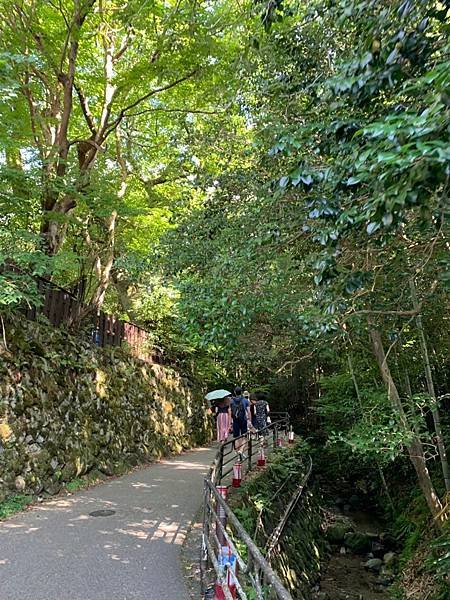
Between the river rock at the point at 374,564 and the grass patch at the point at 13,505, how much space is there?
24.7 feet

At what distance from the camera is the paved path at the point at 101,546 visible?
14.1 ft

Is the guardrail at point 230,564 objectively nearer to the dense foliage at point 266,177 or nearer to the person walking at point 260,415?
the dense foliage at point 266,177

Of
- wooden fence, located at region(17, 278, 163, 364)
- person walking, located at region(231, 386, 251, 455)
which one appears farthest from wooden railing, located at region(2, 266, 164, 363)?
person walking, located at region(231, 386, 251, 455)

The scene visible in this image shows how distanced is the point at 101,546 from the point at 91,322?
7.08 metres

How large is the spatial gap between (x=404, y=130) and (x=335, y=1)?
238 cm

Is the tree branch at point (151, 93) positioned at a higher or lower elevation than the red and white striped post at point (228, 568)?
higher

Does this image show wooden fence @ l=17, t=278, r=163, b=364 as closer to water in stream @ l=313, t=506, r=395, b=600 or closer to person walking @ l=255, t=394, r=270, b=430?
person walking @ l=255, t=394, r=270, b=430

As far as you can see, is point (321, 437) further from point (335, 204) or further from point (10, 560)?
point (335, 204)

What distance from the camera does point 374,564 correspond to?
32.6 ft

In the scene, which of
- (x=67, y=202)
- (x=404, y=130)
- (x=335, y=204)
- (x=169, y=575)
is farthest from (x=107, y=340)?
(x=404, y=130)

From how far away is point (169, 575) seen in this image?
4.70m

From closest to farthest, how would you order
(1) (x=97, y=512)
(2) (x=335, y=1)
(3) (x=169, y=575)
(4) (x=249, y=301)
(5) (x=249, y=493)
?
1. (2) (x=335, y=1)
2. (3) (x=169, y=575)
3. (4) (x=249, y=301)
4. (1) (x=97, y=512)
5. (5) (x=249, y=493)

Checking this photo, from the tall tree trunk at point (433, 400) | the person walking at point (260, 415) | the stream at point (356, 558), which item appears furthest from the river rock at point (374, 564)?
the person walking at point (260, 415)

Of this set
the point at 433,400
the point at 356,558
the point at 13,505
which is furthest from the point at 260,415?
the point at 13,505
